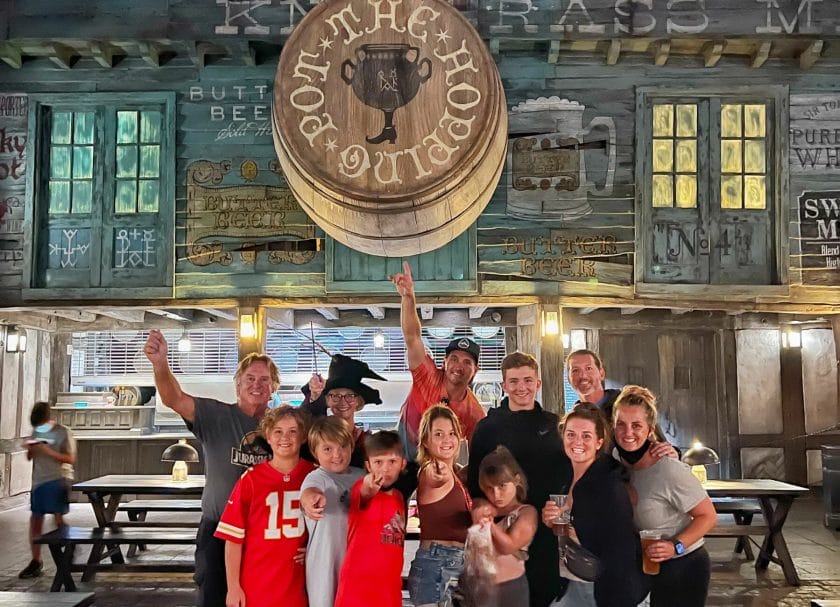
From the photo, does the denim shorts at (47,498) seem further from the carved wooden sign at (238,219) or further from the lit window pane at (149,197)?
the lit window pane at (149,197)

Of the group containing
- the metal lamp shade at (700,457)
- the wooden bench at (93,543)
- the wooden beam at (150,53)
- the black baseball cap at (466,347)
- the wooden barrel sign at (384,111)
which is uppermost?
the wooden beam at (150,53)

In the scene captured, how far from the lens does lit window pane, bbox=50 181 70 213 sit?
7074 millimetres

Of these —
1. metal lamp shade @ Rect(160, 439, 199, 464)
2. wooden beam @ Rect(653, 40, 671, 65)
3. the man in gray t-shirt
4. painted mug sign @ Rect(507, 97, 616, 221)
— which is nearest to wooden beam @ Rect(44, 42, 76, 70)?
metal lamp shade @ Rect(160, 439, 199, 464)

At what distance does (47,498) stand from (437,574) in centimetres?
510

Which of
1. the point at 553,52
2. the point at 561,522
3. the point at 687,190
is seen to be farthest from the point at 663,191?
the point at 561,522

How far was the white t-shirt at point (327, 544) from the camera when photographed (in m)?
2.73

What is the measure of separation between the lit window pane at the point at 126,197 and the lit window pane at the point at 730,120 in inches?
226

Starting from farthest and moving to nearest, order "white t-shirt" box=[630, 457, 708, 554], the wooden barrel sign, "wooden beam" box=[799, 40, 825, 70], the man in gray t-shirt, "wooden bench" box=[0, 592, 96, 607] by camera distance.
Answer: "wooden beam" box=[799, 40, 825, 70] < "wooden bench" box=[0, 592, 96, 607] < the man in gray t-shirt < "white t-shirt" box=[630, 457, 708, 554] < the wooden barrel sign

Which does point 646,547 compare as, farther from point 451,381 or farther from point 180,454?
point 180,454

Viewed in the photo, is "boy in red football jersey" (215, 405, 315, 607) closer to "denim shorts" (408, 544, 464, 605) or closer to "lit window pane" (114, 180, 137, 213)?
"denim shorts" (408, 544, 464, 605)

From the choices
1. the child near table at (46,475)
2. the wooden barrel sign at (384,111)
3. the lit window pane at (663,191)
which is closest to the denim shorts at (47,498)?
the child near table at (46,475)

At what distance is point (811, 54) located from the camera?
677cm

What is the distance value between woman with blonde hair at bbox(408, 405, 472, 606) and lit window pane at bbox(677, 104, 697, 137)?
5.36m

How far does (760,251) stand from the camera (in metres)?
7.02
